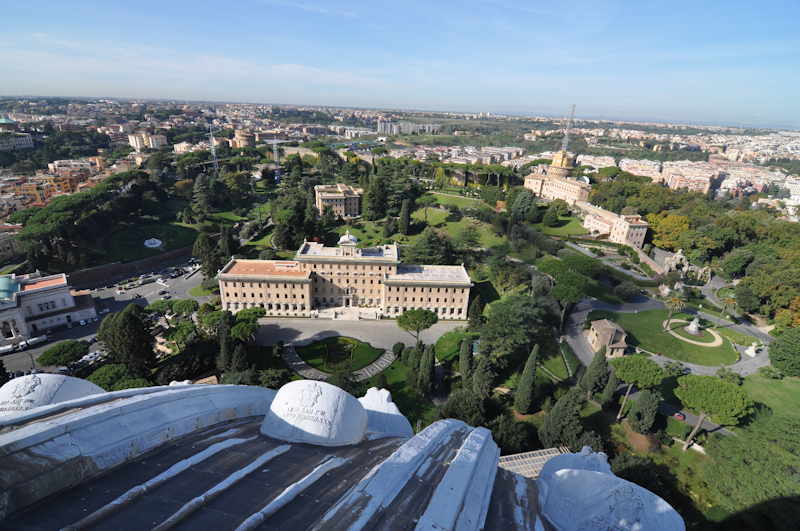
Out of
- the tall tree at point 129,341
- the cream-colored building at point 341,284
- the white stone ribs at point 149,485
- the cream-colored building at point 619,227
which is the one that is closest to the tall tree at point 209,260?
the cream-colored building at point 341,284

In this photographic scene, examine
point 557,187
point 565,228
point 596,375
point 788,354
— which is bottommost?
point 596,375

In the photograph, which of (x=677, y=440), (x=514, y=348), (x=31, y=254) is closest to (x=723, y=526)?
(x=677, y=440)

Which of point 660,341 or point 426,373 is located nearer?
point 426,373

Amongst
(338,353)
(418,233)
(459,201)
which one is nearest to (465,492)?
(338,353)

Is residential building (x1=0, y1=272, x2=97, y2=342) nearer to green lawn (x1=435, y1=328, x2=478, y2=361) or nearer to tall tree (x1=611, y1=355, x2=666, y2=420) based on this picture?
green lawn (x1=435, y1=328, x2=478, y2=361)

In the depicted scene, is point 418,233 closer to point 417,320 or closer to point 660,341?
point 417,320

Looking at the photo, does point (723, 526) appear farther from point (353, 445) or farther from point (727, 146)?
point (727, 146)
